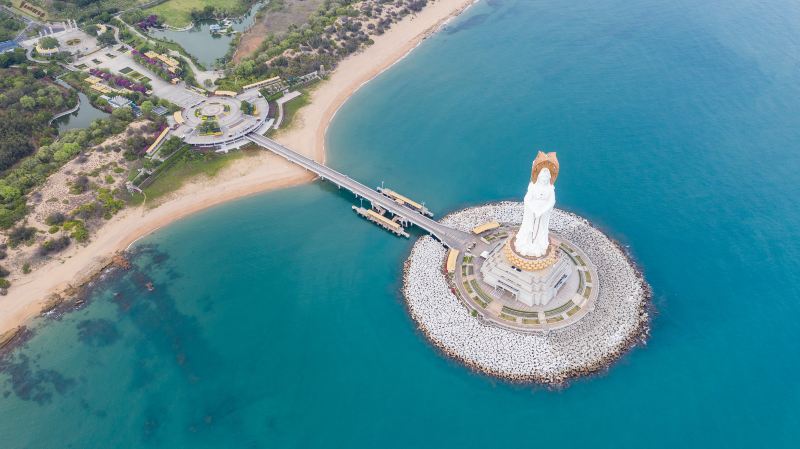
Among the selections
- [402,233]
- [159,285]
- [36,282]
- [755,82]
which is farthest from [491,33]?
[36,282]

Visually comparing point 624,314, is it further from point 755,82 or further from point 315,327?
point 755,82

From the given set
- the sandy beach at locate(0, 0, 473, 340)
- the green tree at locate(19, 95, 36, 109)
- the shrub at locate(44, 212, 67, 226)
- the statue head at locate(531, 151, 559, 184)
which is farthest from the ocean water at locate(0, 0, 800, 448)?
the green tree at locate(19, 95, 36, 109)

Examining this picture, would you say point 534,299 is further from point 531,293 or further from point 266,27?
point 266,27

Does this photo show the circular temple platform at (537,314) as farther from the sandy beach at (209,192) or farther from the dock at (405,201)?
the sandy beach at (209,192)

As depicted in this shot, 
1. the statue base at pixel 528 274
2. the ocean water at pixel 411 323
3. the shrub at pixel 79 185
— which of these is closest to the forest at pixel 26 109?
the shrub at pixel 79 185

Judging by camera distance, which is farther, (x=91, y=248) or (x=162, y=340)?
(x=91, y=248)

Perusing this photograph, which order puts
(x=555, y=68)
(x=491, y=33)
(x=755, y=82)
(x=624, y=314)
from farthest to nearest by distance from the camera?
(x=491, y=33) < (x=555, y=68) < (x=755, y=82) < (x=624, y=314)
